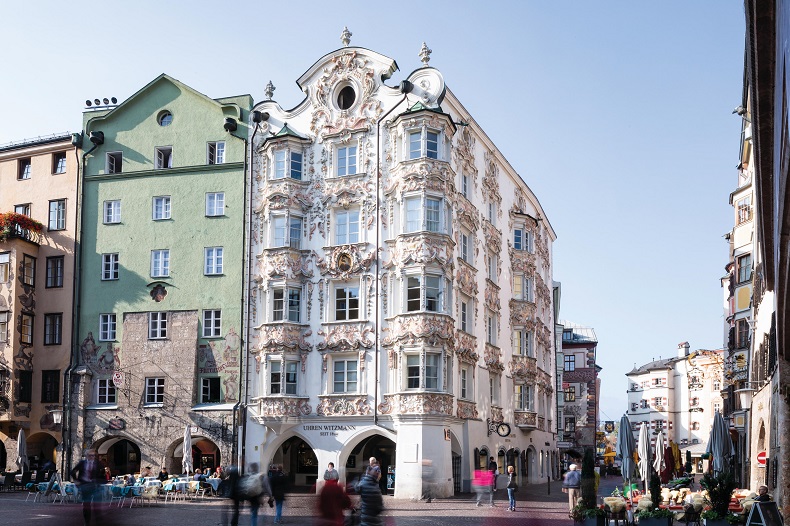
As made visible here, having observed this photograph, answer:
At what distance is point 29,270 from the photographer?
47750mm

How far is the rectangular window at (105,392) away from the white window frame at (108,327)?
203 cm

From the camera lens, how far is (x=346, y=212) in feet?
142

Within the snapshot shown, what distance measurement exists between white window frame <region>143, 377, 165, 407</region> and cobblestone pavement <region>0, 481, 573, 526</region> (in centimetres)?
701

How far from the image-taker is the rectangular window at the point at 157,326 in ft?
149

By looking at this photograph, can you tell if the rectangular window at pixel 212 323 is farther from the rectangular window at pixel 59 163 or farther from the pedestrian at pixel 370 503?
the pedestrian at pixel 370 503

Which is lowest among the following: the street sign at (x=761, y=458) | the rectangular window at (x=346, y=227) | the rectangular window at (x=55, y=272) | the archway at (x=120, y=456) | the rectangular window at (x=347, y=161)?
the archway at (x=120, y=456)

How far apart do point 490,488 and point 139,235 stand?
2169cm

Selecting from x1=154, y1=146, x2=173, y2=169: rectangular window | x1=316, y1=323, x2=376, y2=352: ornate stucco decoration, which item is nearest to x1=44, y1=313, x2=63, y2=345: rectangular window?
x1=154, y1=146, x2=173, y2=169: rectangular window

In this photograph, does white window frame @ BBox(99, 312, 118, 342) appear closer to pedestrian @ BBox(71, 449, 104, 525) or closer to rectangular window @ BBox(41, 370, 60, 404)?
rectangular window @ BBox(41, 370, 60, 404)

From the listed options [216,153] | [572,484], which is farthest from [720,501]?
[216,153]

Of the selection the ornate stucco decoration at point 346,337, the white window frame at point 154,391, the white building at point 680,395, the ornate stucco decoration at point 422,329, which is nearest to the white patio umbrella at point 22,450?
the white window frame at point 154,391

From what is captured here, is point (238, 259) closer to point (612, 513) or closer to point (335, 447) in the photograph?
point (335, 447)

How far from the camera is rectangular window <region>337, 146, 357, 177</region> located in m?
43.5

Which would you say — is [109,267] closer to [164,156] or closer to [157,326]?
[157,326]
